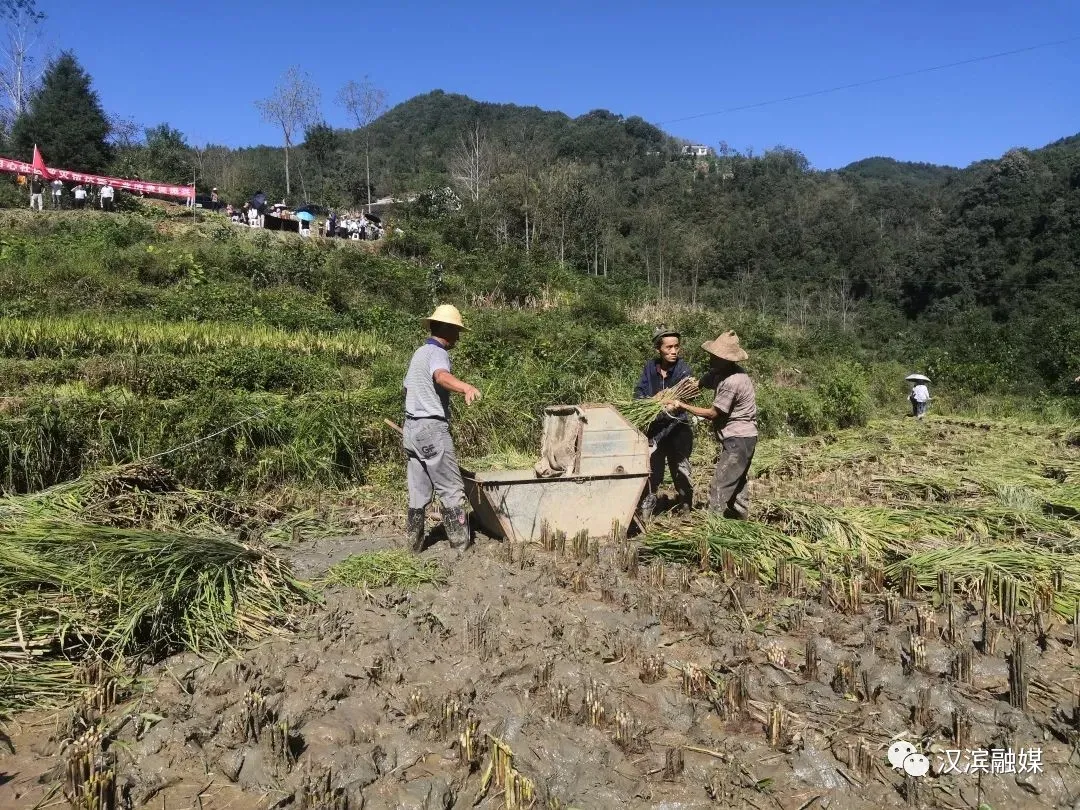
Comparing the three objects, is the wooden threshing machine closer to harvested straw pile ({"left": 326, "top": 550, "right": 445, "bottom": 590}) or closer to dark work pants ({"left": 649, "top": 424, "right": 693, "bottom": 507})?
dark work pants ({"left": 649, "top": 424, "right": 693, "bottom": 507})

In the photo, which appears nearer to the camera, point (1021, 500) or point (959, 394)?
point (1021, 500)

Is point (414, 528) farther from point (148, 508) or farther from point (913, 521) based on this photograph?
point (913, 521)

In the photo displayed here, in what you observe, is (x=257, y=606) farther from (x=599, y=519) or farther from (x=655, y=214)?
(x=655, y=214)

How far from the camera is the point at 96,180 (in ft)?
86.4

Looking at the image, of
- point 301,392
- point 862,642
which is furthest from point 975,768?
point 301,392

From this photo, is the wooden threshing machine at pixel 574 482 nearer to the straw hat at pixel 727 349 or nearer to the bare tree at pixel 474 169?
the straw hat at pixel 727 349

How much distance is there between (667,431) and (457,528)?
188 cm

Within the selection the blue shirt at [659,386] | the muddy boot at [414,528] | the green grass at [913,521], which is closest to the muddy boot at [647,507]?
the green grass at [913,521]

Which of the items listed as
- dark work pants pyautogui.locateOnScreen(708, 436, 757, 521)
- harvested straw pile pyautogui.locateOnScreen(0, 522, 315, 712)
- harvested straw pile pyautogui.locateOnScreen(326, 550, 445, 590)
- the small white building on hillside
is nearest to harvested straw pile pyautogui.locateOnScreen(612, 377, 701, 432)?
dark work pants pyautogui.locateOnScreen(708, 436, 757, 521)

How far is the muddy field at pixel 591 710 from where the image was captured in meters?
2.88

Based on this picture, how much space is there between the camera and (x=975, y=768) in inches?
118

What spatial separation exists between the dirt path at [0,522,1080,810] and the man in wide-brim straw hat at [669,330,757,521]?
54.0 inches

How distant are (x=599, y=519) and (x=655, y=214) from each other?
1630 inches

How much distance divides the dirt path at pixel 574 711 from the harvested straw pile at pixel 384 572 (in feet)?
0.43
